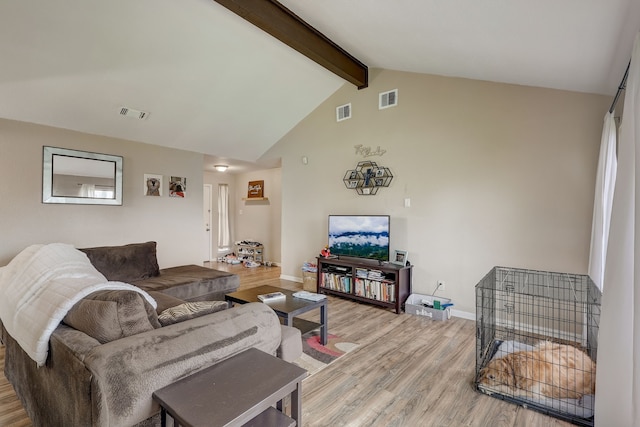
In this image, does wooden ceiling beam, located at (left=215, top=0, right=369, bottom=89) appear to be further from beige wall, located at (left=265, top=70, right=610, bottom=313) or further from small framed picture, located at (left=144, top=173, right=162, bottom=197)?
small framed picture, located at (left=144, top=173, right=162, bottom=197)

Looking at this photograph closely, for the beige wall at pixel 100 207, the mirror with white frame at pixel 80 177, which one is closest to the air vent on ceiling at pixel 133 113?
the beige wall at pixel 100 207

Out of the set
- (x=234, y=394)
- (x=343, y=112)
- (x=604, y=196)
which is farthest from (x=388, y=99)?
(x=234, y=394)

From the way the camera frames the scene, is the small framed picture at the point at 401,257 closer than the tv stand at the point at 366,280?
No

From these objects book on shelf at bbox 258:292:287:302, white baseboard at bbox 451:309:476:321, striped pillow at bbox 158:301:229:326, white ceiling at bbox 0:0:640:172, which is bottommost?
white baseboard at bbox 451:309:476:321

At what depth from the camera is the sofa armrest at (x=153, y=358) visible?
105 cm

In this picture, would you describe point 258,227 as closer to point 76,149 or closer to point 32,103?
point 76,149

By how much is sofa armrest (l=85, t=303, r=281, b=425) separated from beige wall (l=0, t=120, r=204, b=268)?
3354 millimetres

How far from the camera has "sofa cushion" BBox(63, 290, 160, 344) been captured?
4.16 ft

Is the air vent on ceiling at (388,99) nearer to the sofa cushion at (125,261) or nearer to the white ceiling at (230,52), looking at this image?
the white ceiling at (230,52)

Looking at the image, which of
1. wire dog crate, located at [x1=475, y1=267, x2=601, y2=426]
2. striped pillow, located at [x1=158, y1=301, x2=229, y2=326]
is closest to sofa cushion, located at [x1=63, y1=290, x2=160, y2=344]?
striped pillow, located at [x1=158, y1=301, x2=229, y2=326]

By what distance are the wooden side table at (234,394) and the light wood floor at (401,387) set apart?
0.76 m

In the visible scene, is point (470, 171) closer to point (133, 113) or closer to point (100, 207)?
point (133, 113)

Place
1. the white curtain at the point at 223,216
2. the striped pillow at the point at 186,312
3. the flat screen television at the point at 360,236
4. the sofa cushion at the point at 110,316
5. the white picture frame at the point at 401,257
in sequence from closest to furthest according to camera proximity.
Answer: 1. the sofa cushion at the point at 110,316
2. the striped pillow at the point at 186,312
3. the white picture frame at the point at 401,257
4. the flat screen television at the point at 360,236
5. the white curtain at the point at 223,216

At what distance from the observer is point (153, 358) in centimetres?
115
